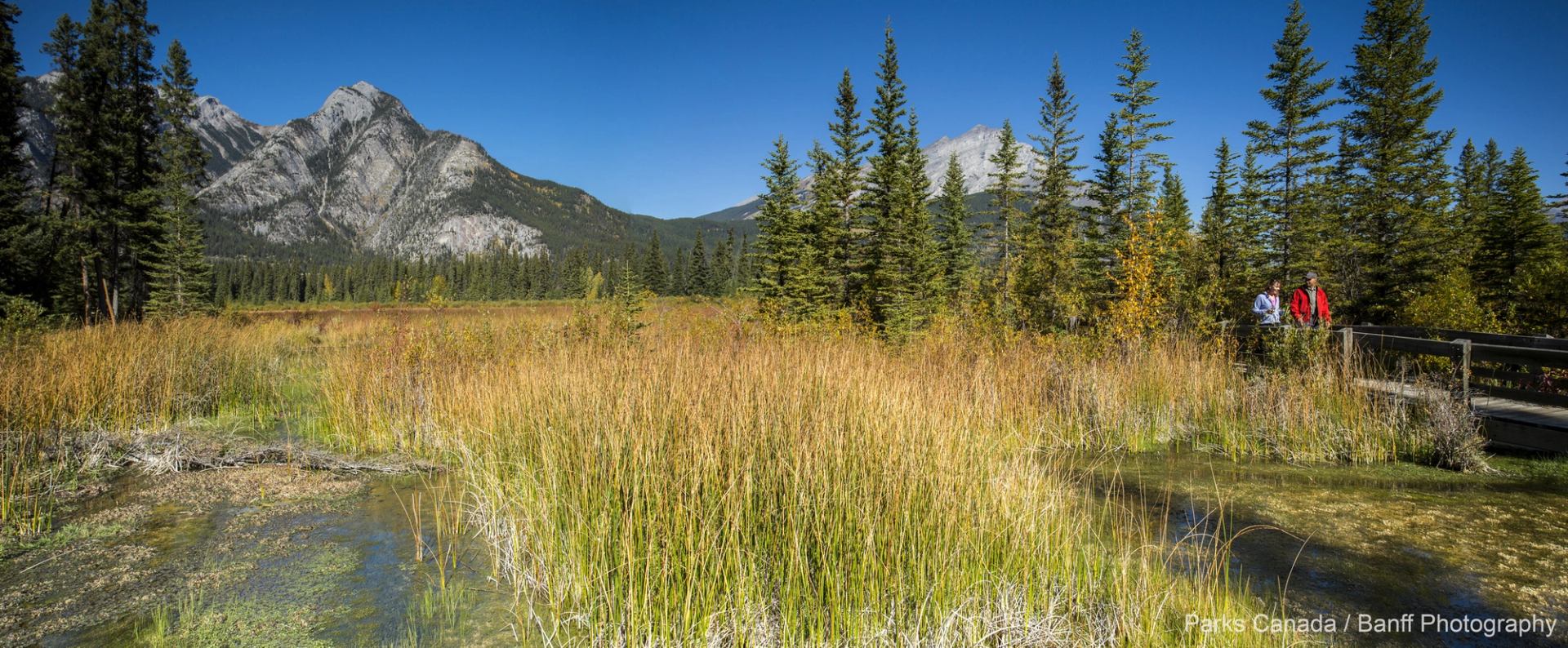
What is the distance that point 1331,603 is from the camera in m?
3.22

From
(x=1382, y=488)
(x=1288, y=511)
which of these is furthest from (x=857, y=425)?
(x=1382, y=488)

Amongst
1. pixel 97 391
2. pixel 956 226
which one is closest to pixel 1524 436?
pixel 97 391

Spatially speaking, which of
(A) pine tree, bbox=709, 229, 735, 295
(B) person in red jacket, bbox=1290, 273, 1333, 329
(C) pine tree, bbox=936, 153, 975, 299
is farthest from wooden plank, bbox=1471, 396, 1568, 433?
(A) pine tree, bbox=709, 229, 735, 295

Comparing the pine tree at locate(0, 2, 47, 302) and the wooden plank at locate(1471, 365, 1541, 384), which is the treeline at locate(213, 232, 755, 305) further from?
the wooden plank at locate(1471, 365, 1541, 384)

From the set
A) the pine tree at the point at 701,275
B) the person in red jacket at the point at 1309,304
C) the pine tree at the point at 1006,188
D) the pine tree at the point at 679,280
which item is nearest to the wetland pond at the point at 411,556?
the person in red jacket at the point at 1309,304

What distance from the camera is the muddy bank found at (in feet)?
9.78

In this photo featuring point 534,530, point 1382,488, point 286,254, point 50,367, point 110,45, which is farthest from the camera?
point 286,254

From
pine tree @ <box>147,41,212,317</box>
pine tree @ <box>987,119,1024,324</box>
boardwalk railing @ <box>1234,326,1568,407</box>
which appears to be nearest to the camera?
boardwalk railing @ <box>1234,326,1568,407</box>

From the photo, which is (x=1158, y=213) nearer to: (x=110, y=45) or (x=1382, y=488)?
(x=1382, y=488)

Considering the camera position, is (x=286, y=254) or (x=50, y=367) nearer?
(x=50, y=367)

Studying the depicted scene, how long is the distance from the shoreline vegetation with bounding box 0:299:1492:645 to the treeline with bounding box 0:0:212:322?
19455 mm

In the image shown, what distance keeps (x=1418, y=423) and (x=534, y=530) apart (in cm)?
887

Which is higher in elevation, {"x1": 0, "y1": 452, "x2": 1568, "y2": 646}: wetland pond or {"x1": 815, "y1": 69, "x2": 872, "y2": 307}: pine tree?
{"x1": 815, "y1": 69, "x2": 872, "y2": 307}: pine tree

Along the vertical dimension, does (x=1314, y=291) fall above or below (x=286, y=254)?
below
